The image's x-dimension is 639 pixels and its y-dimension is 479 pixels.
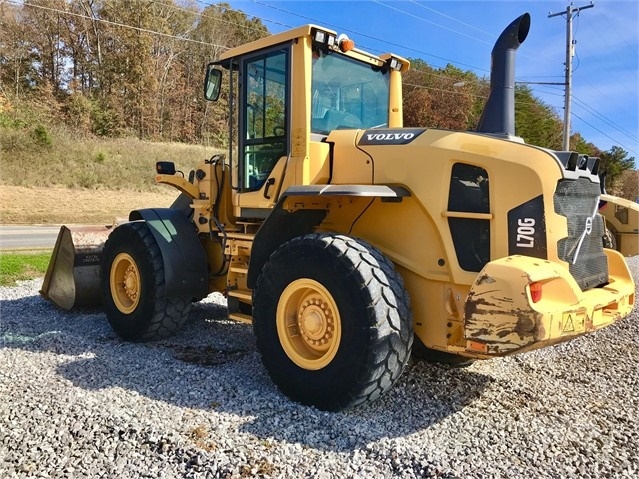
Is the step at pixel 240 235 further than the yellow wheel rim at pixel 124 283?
No

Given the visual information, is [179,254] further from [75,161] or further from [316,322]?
[75,161]

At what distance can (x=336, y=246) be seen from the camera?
374 centimetres

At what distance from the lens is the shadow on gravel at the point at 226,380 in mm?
3426

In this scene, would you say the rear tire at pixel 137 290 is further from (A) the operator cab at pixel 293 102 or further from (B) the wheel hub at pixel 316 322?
(B) the wheel hub at pixel 316 322

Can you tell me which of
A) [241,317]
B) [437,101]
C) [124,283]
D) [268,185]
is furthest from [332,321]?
[437,101]

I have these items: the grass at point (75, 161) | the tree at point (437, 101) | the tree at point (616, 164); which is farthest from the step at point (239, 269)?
the tree at point (616, 164)

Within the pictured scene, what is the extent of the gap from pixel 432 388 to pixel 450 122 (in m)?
33.7

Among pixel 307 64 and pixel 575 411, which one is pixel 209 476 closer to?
pixel 575 411

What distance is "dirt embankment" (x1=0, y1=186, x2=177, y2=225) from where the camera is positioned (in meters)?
20.2

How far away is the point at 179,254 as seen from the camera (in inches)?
215

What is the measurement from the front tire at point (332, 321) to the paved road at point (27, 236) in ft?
34.6

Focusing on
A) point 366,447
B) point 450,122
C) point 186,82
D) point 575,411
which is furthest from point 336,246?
point 186,82

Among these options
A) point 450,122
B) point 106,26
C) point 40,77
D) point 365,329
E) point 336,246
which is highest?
point 106,26

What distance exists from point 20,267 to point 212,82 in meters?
6.15
